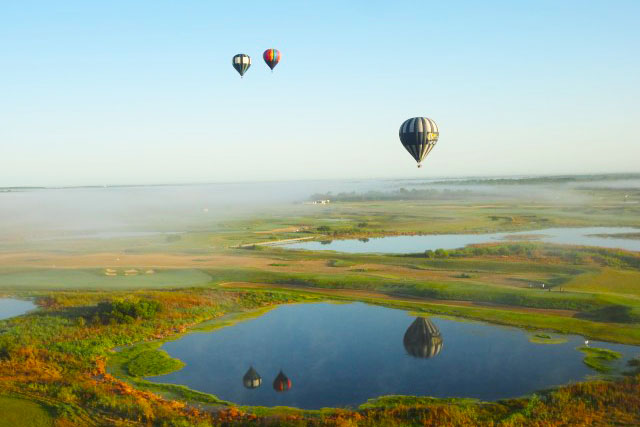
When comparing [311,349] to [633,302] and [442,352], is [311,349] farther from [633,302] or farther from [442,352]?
[633,302]

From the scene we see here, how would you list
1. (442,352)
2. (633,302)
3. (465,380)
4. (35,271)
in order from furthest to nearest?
(35,271), (633,302), (442,352), (465,380)

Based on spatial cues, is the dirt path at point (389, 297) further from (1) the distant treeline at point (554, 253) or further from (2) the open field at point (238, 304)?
(1) the distant treeline at point (554, 253)

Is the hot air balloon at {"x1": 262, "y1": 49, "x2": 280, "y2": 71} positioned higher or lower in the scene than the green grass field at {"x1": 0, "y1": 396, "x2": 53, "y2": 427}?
higher

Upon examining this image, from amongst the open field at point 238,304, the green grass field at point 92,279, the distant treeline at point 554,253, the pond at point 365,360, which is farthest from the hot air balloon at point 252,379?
the distant treeline at point 554,253

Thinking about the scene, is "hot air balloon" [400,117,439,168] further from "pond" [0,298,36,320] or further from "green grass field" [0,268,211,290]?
"pond" [0,298,36,320]

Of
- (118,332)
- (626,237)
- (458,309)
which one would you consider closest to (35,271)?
(118,332)

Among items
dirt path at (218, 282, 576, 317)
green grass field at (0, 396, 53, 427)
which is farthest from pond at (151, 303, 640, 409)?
green grass field at (0, 396, 53, 427)
